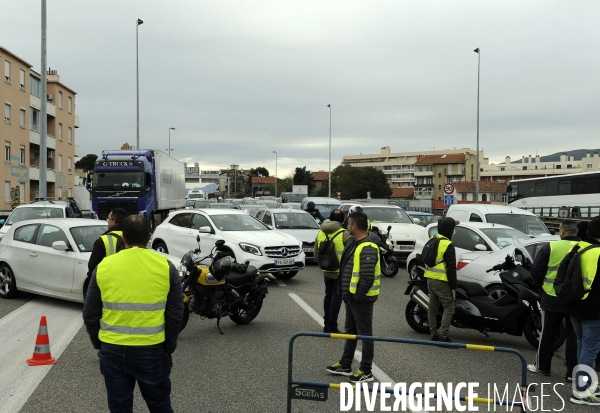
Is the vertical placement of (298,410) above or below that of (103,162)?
below

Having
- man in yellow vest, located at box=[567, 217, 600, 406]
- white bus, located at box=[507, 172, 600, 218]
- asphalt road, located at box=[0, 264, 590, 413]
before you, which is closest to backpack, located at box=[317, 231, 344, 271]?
asphalt road, located at box=[0, 264, 590, 413]

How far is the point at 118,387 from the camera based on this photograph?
3797 mm

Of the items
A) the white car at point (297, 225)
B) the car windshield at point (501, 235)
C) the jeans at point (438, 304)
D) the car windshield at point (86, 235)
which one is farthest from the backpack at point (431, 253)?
the white car at point (297, 225)

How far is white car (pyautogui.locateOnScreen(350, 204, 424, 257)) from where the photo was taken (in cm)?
1755

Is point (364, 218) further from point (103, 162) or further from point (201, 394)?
point (103, 162)

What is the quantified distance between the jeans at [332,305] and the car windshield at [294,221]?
9.73 metres

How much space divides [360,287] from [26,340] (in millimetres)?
4653

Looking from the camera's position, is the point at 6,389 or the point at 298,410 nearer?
the point at 298,410

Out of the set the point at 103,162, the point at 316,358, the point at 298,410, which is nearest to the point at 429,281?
the point at 316,358

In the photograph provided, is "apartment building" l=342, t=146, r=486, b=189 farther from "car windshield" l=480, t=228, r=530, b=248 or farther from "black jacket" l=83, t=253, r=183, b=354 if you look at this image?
"black jacket" l=83, t=253, r=183, b=354

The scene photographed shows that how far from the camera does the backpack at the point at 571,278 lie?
19.2 feet

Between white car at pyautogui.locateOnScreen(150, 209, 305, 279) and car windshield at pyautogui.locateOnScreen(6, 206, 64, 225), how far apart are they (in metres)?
4.17

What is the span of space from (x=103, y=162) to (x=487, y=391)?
876 inches

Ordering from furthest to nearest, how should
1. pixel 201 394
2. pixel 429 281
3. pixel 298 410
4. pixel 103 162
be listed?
pixel 103 162 → pixel 429 281 → pixel 201 394 → pixel 298 410
